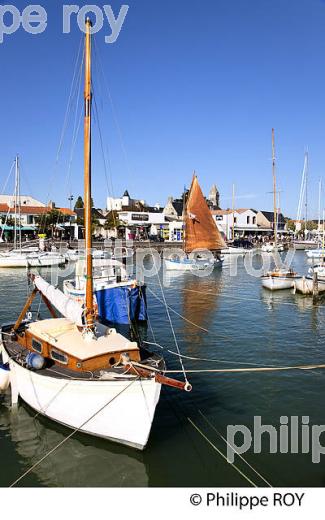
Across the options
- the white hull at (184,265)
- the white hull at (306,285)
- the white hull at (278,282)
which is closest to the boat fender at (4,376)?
the white hull at (306,285)

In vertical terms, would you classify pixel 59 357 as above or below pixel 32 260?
below

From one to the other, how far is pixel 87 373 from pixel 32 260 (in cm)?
4737

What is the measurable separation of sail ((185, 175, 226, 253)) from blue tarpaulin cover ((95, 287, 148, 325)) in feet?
102

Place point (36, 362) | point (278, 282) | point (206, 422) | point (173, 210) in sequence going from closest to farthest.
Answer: point (36, 362), point (206, 422), point (278, 282), point (173, 210)

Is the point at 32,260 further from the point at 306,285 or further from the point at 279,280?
the point at 306,285

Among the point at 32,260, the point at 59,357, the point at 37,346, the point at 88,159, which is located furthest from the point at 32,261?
the point at 59,357

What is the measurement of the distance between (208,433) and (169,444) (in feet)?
4.35

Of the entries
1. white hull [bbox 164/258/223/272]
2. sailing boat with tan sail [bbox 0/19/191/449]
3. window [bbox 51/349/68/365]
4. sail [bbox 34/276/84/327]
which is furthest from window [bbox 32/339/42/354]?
white hull [bbox 164/258/223/272]

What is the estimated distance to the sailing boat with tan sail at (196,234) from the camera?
5325cm

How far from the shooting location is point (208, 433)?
11727 mm

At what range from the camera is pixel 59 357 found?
38.8 ft

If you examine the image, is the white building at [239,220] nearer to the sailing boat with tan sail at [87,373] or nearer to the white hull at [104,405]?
the sailing boat with tan sail at [87,373]
